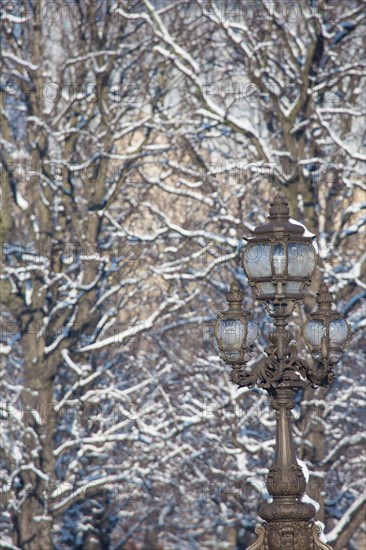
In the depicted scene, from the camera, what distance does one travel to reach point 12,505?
18.2 meters

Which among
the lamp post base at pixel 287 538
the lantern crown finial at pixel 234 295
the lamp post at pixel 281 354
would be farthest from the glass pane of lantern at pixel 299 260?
the lamp post base at pixel 287 538

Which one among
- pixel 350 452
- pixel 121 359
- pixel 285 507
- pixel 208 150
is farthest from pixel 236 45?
pixel 285 507

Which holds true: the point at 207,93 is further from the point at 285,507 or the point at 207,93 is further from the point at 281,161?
the point at 285,507

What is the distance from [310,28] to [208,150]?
2.39m

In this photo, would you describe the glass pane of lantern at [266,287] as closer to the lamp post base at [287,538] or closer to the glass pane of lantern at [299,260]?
the glass pane of lantern at [299,260]

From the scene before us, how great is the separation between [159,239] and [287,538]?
362 inches

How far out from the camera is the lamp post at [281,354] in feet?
31.4

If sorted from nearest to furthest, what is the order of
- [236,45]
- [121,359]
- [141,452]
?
[236,45] → [141,452] → [121,359]

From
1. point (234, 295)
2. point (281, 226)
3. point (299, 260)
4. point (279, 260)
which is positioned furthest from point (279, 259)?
point (234, 295)

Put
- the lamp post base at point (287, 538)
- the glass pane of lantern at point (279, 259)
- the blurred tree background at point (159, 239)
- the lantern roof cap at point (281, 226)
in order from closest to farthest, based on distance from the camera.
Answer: the lamp post base at point (287, 538) < the glass pane of lantern at point (279, 259) < the lantern roof cap at point (281, 226) < the blurred tree background at point (159, 239)

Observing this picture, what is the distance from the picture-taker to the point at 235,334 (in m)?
9.88

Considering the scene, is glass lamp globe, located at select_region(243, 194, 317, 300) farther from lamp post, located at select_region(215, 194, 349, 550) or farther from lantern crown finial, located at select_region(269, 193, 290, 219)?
lantern crown finial, located at select_region(269, 193, 290, 219)

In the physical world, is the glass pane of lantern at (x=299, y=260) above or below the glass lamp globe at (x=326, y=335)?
above

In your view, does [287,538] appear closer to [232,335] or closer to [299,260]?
[232,335]
